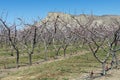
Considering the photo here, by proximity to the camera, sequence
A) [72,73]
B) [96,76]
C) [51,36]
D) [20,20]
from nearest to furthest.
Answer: [96,76], [72,73], [20,20], [51,36]

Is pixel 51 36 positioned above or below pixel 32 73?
above

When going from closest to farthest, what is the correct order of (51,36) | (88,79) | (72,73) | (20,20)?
(88,79) → (72,73) → (20,20) → (51,36)

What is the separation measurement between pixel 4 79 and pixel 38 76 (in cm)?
296

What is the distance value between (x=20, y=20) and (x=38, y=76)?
2058 cm

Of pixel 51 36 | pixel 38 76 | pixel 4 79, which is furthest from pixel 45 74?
pixel 51 36

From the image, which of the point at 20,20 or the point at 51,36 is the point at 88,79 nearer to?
the point at 20,20

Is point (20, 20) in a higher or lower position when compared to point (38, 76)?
higher

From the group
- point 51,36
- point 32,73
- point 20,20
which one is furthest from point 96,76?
point 51,36

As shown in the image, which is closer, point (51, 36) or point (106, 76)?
point (106, 76)

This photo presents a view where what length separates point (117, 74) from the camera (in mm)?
28047

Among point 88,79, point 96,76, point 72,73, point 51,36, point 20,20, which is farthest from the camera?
point 51,36

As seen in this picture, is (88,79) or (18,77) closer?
(88,79)

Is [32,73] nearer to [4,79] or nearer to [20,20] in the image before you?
[4,79]

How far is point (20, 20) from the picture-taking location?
47000 millimetres
